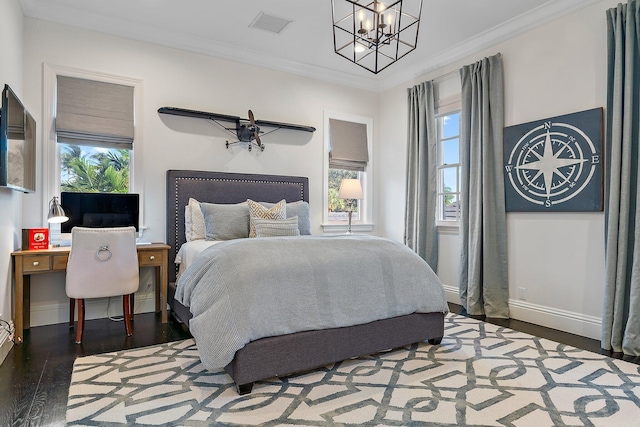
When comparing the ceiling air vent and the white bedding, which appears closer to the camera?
the white bedding

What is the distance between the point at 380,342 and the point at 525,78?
295 cm

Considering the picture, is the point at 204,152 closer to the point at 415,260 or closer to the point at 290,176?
the point at 290,176

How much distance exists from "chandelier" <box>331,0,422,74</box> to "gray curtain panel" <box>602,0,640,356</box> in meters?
1.59

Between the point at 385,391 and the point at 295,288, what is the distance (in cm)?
79

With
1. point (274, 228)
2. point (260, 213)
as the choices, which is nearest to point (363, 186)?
point (260, 213)

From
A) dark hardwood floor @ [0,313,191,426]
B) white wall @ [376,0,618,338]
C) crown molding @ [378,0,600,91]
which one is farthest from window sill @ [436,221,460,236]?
dark hardwood floor @ [0,313,191,426]

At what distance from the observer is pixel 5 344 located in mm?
2828

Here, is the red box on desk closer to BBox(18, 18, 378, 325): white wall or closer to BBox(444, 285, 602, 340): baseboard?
BBox(18, 18, 378, 325): white wall

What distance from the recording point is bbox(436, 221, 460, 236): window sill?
4.62m

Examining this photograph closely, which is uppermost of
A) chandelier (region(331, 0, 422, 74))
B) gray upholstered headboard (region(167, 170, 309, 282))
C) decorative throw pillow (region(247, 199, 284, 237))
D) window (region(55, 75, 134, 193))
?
chandelier (region(331, 0, 422, 74))

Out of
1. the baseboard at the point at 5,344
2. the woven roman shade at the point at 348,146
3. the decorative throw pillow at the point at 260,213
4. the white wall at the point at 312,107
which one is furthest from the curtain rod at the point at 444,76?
the baseboard at the point at 5,344

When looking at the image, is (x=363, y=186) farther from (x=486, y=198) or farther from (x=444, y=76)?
(x=486, y=198)

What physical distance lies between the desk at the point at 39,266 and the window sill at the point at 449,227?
313cm

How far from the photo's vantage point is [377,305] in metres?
2.70
